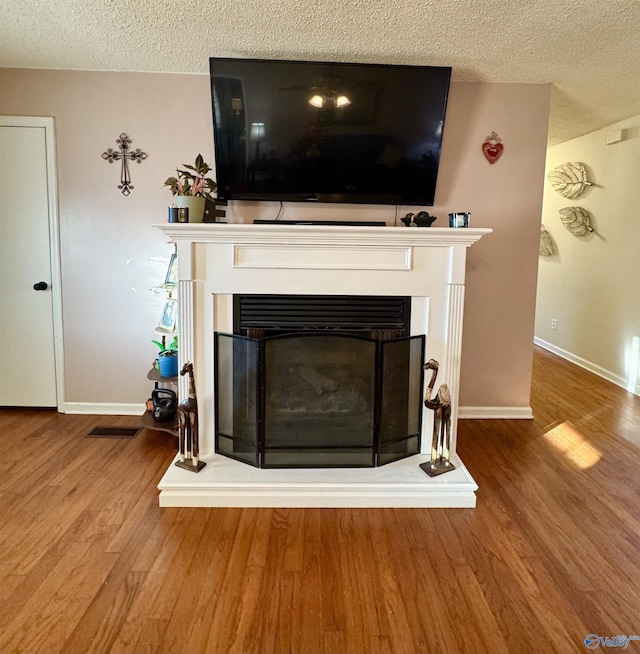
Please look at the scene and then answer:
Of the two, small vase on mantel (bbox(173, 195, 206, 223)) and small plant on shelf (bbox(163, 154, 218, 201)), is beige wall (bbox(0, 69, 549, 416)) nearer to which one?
small plant on shelf (bbox(163, 154, 218, 201))

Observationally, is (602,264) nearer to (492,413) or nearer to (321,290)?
(492,413)

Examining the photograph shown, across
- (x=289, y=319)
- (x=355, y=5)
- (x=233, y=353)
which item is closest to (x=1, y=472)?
(x=233, y=353)

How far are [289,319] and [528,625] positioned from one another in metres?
1.55

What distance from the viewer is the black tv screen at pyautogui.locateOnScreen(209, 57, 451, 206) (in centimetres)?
247

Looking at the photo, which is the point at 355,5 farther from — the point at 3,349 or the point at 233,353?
the point at 3,349

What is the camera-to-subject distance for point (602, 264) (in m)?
4.25

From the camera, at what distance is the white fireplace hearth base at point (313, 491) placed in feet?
6.86

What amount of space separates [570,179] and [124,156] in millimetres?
4052

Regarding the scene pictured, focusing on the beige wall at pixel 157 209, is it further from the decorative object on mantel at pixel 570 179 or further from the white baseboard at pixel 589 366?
the decorative object on mantel at pixel 570 179

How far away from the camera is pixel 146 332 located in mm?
3078

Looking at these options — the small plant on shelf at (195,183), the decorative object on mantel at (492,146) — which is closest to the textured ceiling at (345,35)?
the decorative object on mantel at (492,146)

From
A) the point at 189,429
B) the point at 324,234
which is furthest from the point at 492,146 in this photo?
the point at 189,429

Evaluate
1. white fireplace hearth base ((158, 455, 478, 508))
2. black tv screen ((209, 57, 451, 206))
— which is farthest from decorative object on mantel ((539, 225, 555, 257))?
white fireplace hearth base ((158, 455, 478, 508))

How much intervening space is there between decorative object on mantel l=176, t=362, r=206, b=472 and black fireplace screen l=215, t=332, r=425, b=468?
0.14m
